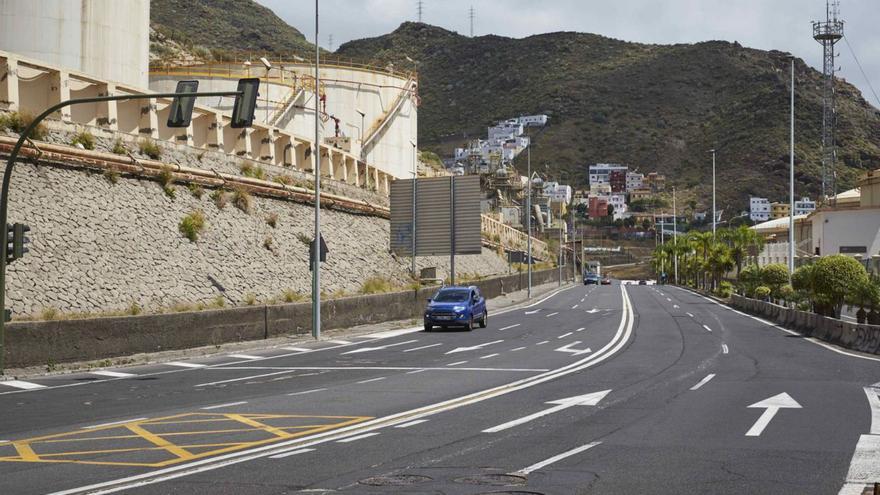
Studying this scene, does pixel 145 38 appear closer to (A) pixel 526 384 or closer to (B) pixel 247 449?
(A) pixel 526 384

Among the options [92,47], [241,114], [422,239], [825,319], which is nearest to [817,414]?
[241,114]

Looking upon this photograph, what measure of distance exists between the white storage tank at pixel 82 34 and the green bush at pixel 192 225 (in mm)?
10848

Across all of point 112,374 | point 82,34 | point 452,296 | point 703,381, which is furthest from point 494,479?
point 82,34

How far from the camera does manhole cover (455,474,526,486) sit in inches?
384

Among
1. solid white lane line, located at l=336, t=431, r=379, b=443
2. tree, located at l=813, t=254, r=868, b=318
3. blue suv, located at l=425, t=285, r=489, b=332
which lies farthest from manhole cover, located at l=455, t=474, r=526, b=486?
blue suv, located at l=425, t=285, r=489, b=332

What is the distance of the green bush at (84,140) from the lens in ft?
125

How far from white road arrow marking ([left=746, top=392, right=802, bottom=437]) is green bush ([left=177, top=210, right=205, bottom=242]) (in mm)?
27441

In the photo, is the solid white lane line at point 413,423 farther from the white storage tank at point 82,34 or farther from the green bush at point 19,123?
the white storage tank at point 82,34

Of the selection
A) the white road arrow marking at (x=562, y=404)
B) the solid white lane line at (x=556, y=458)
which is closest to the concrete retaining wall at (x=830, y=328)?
the white road arrow marking at (x=562, y=404)

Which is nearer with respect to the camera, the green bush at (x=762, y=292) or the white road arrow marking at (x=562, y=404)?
the white road arrow marking at (x=562, y=404)

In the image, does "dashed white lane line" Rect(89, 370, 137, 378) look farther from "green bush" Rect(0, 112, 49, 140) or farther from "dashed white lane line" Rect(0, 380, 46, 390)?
"green bush" Rect(0, 112, 49, 140)

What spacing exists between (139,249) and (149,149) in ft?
26.7

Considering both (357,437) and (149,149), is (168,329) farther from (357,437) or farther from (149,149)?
(357,437)

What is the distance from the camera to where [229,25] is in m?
173
